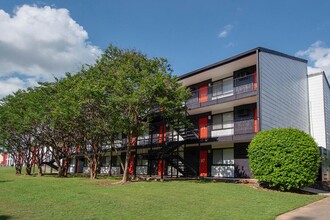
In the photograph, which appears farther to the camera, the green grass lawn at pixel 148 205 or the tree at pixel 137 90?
the tree at pixel 137 90

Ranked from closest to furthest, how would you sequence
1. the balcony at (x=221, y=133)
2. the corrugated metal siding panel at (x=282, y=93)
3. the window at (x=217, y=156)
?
the corrugated metal siding panel at (x=282, y=93) < the balcony at (x=221, y=133) < the window at (x=217, y=156)

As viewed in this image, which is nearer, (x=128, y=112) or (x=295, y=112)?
(x=128, y=112)

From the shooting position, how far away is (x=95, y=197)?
13.5 metres

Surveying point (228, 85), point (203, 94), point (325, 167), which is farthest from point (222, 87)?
point (325, 167)

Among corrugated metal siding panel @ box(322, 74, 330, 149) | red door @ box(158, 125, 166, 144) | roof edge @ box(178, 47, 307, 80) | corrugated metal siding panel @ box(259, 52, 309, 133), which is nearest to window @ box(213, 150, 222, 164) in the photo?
red door @ box(158, 125, 166, 144)

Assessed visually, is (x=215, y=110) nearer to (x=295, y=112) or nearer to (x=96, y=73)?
(x=295, y=112)

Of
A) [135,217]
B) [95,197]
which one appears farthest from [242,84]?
[135,217]

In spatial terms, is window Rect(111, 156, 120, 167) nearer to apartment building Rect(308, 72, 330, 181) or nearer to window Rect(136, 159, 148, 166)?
window Rect(136, 159, 148, 166)

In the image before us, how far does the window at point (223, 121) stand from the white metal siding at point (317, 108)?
7649mm

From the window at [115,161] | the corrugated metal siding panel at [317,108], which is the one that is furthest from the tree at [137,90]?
the window at [115,161]

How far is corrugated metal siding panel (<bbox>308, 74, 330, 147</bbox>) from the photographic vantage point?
89.2 feet

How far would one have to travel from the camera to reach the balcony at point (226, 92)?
23.2 meters

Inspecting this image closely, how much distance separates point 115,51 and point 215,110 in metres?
9.25

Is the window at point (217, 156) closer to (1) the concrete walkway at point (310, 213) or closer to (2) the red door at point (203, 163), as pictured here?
(2) the red door at point (203, 163)
